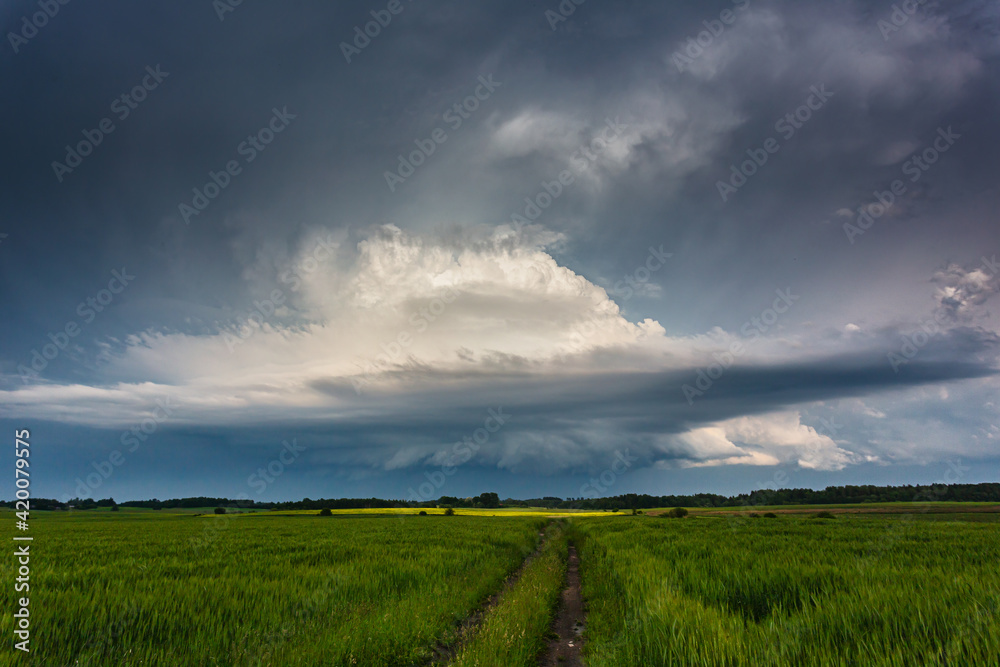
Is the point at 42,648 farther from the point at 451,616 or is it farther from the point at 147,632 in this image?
the point at 451,616

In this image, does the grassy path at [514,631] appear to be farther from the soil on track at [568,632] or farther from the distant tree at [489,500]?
the distant tree at [489,500]

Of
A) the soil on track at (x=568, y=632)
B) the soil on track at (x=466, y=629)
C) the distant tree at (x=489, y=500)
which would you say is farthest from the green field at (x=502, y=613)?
the distant tree at (x=489, y=500)

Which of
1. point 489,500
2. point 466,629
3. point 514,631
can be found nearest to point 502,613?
point 466,629

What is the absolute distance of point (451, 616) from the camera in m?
10.6

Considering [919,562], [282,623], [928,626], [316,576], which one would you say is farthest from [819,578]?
[316,576]

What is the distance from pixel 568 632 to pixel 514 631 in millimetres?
2619

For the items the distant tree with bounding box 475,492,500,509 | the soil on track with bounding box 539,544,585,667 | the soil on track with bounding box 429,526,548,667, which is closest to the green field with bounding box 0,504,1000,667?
the soil on track with bounding box 429,526,548,667

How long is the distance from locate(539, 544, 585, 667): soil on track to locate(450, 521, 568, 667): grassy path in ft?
0.74

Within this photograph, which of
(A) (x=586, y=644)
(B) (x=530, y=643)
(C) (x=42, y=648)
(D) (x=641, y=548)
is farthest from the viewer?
(D) (x=641, y=548)

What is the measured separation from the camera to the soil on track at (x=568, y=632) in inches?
354

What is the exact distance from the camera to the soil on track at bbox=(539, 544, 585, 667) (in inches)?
354

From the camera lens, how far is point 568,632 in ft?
36.4

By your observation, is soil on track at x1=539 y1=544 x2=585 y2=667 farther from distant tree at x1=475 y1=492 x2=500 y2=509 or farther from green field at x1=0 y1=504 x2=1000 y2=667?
distant tree at x1=475 y1=492 x2=500 y2=509

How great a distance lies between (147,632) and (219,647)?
4.12 ft
